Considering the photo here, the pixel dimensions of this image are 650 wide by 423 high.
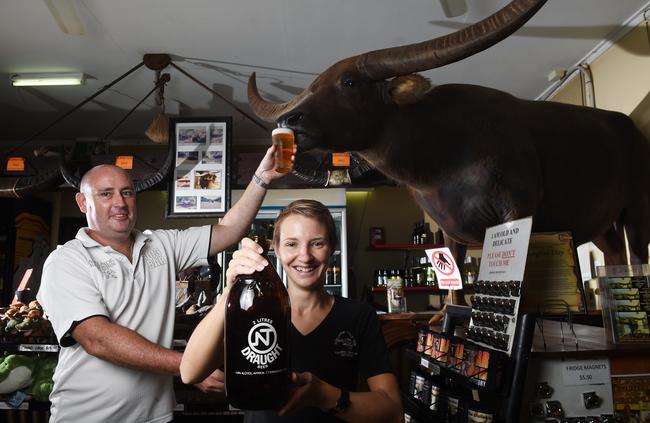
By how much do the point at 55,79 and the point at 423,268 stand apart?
4.57 metres

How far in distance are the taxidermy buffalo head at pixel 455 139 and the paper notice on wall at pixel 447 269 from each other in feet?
0.39

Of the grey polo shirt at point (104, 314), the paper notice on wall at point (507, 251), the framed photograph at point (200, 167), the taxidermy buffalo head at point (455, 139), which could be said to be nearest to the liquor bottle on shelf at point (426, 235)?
the framed photograph at point (200, 167)

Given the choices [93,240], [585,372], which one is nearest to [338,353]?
[585,372]

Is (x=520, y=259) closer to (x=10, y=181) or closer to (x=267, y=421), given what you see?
(x=267, y=421)

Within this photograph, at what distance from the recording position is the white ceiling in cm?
346

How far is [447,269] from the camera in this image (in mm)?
2396

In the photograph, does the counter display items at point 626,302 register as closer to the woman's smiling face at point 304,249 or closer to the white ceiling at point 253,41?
the woman's smiling face at point 304,249

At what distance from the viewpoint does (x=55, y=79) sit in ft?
14.6

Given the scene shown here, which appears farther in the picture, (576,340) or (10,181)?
(10,181)

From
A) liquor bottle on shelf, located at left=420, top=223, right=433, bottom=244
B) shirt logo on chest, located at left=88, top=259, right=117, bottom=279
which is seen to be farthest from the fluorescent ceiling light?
liquor bottle on shelf, located at left=420, top=223, right=433, bottom=244

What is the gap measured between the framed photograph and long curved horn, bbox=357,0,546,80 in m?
2.49

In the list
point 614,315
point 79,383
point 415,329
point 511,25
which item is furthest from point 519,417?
point 415,329

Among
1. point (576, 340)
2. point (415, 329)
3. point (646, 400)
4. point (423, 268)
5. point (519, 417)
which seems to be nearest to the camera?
point (519, 417)

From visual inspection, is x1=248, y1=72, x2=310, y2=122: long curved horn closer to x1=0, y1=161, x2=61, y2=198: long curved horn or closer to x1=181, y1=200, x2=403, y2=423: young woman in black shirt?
x1=181, y1=200, x2=403, y2=423: young woman in black shirt
